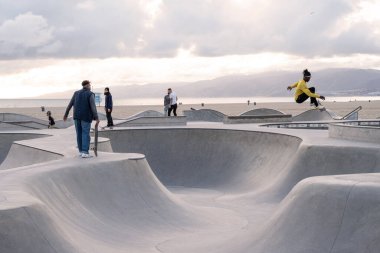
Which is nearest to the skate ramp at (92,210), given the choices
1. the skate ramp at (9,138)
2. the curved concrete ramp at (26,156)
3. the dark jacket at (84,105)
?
the dark jacket at (84,105)

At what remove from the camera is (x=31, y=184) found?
29.6ft

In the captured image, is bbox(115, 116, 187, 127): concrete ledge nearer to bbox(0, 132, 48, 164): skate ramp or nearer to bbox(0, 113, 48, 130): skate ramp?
bbox(0, 132, 48, 164): skate ramp

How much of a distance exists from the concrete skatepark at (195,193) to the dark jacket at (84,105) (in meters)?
0.89

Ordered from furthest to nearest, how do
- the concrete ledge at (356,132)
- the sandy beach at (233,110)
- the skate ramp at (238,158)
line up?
the sandy beach at (233,110)
the concrete ledge at (356,132)
the skate ramp at (238,158)

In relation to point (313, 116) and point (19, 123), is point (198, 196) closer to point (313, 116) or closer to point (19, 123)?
point (19, 123)

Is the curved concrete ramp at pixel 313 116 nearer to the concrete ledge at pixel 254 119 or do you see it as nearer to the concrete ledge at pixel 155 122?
the concrete ledge at pixel 254 119

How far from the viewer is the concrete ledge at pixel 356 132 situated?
15.0m

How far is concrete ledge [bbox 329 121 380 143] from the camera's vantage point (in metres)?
15.0

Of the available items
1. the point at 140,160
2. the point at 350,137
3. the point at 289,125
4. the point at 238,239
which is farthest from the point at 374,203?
the point at 289,125

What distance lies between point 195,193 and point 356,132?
479 centimetres

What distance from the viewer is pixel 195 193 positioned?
1697 centimetres

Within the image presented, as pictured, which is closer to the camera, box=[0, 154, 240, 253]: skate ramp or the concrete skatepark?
box=[0, 154, 240, 253]: skate ramp

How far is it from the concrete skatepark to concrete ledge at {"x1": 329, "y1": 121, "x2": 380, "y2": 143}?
0.05m

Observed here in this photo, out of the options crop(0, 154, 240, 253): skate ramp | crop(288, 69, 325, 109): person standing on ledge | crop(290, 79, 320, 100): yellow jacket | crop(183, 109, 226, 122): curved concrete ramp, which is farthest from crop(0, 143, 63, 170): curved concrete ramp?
crop(183, 109, 226, 122): curved concrete ramp
